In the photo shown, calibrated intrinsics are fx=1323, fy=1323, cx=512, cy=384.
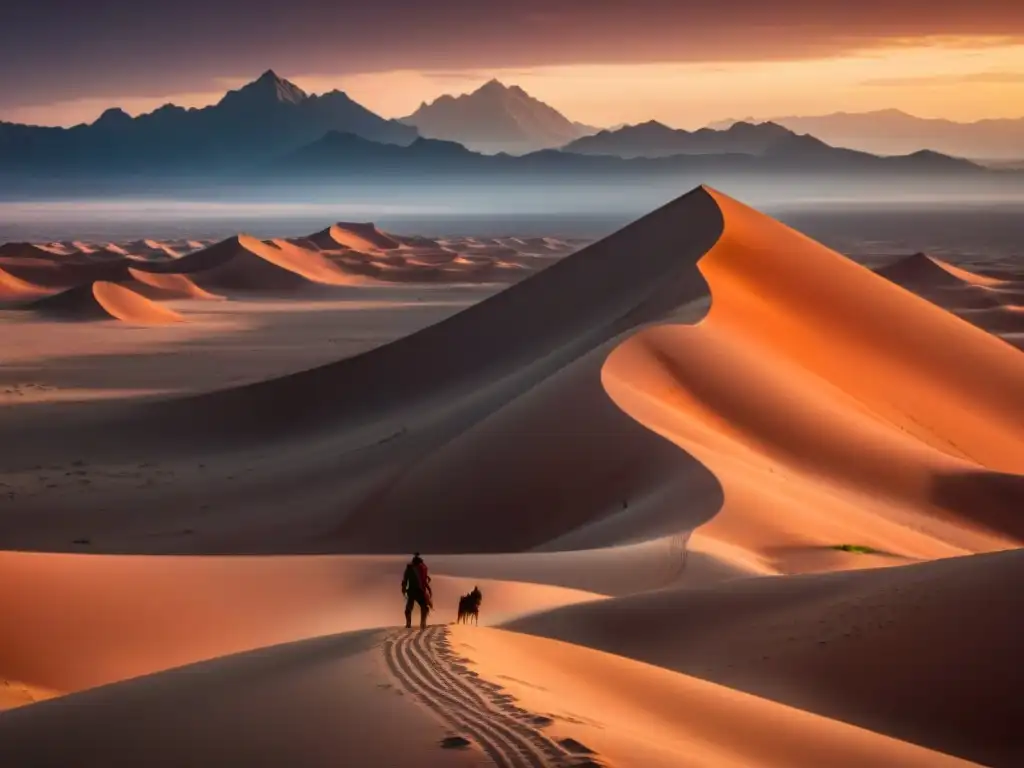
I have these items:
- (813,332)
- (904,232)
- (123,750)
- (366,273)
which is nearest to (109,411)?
(813,332)

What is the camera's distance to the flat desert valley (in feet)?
23.0

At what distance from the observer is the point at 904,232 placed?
17088 cm

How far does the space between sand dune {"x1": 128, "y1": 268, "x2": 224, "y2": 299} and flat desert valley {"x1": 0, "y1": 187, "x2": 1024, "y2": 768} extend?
28.8m

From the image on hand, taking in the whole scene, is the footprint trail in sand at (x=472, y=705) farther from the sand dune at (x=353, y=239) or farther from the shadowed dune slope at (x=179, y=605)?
the sand dune at (x=353, y=239)

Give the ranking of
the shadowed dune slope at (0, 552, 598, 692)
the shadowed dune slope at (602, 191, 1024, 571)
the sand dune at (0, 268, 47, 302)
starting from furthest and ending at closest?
the sand dune at (0, 268, 47, 302), the shadowed dune slope at (602, 191, 1024, 571), the shadowed dune slope at (0, 552, 598, 692)

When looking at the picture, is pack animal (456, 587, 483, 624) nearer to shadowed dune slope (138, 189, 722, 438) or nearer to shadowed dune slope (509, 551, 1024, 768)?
shadowed dune slope (509, 551, 1024, 768)

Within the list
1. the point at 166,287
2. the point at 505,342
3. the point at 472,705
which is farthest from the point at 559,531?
the point at 166,287

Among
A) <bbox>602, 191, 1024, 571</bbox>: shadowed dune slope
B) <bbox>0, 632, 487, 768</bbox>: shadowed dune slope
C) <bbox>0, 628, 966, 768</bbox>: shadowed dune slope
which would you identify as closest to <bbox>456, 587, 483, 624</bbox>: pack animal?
<bbox>0, 628, 966, 768</bbox>: shadowed dune slope

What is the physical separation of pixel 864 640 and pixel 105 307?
62047mm

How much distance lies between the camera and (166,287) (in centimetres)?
8169

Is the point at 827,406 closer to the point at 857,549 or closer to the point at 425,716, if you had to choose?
the point at 857,549

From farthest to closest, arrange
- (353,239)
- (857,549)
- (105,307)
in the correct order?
(353,239), (105,307), (857,549)

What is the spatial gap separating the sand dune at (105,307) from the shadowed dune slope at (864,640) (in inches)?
2204

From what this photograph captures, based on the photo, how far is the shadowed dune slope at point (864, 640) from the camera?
30.6ft
